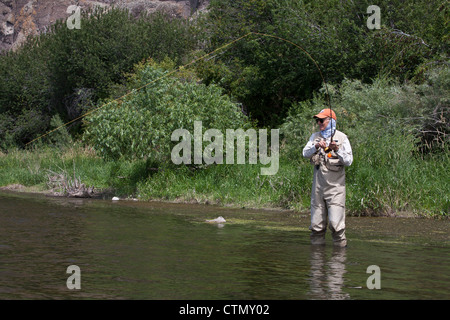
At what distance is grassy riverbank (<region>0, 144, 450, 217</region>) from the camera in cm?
1252

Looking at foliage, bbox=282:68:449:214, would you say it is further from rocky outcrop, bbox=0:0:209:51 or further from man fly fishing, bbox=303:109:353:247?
rocky outcrop, bbox=0:0:209:51

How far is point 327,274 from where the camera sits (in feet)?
22.3

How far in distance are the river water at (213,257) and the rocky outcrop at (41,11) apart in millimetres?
37114

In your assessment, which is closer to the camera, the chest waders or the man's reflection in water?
the man's reflection in water

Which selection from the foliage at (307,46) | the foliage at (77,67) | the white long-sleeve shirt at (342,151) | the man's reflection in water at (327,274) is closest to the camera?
the man's reflection in water at (327,274)

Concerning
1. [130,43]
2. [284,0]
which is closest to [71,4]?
[130,43]

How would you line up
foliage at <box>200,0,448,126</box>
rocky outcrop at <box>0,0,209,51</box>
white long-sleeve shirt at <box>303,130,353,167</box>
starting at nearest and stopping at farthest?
1. white long-sleeve shirt at <box>303,130,353,167</box>
2. foliage at <box>200,0,448,126</box>
3. rocky outcrop at <box>0,0,209,51</box>

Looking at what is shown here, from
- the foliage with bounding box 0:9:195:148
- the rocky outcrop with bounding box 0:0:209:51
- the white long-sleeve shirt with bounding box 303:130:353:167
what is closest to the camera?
the white long-sleeve shirt with bounding box 303:130:353:167

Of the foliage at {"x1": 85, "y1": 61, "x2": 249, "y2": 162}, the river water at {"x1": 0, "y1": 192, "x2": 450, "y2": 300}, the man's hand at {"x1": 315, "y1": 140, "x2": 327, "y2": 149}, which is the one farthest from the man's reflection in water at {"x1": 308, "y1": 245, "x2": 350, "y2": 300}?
the foliage at {"x1": 85, "y1": 61, "x2": 249, "y2": 162}

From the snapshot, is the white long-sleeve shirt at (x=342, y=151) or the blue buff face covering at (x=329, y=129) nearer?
the white long-sleeve shirt at (x=342, y=151)

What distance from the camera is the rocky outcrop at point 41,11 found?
157 ft

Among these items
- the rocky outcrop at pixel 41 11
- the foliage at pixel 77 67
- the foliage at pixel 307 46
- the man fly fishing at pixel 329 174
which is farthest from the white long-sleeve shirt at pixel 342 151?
the rocky outcrop at pixel 41 11

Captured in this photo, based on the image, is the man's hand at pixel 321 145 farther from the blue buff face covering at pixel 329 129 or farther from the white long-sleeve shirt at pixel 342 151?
the blue buff face covering at pixel 329 129

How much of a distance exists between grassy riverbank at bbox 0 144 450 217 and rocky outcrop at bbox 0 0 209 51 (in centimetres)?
2707
